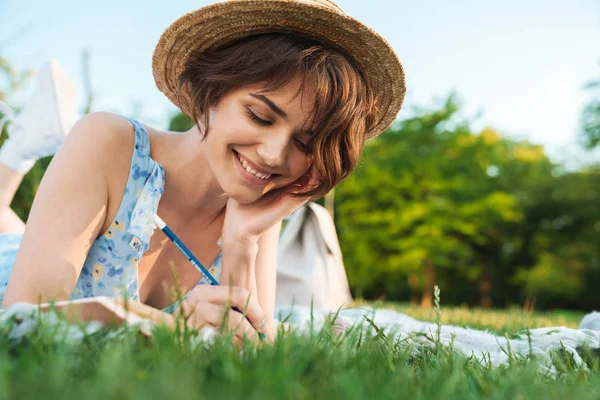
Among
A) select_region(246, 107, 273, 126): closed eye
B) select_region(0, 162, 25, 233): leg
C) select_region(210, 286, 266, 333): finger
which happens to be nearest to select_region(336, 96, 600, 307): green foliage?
select_region(0, 162, 25, 233): leg

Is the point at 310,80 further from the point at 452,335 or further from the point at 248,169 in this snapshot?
the point at 452,335

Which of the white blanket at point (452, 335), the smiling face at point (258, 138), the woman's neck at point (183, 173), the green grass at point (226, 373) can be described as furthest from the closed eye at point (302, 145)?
the green grass at point (226, 373)

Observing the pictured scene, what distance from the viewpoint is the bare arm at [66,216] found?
1823mm

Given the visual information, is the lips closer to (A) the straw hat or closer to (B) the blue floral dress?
(B) the blue floral dress

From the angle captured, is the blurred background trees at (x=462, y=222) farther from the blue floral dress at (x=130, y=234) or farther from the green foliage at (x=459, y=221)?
the blue floral dress at (x=130, y=234)

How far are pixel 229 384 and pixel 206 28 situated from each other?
1.78 meters

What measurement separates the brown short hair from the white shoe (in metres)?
1.86

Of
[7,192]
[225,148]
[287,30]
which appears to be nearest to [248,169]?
[225,148]

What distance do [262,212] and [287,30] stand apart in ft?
2.61

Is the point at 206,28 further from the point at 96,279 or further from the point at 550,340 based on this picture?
the point at 550,340

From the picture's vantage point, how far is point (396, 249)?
21.6 meters

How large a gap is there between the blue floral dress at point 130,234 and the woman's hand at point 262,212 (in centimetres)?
34

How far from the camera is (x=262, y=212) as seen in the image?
2439mm

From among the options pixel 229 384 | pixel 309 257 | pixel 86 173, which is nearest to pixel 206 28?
pixel 86 173
